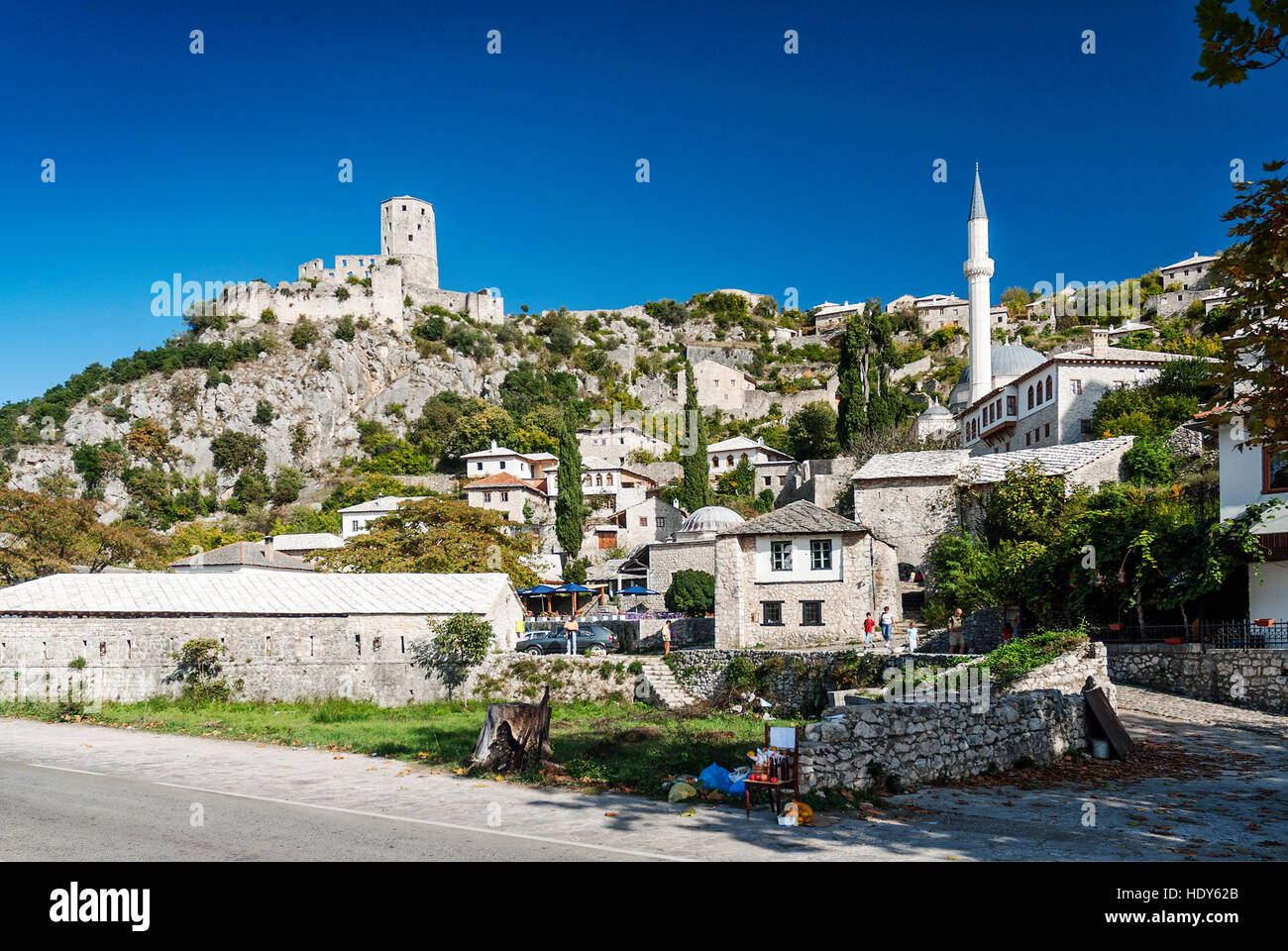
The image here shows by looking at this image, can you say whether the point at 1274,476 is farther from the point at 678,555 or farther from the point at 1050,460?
the point at 678,555

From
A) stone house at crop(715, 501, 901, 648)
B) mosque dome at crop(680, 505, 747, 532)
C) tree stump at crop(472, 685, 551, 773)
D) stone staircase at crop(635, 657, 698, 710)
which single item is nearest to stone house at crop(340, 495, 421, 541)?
mosque dome at crop(680, 505, 747, 532)

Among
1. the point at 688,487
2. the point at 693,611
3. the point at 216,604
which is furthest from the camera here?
the point at 688,487

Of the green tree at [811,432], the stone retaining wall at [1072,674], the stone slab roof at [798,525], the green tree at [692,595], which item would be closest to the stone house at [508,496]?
the green tree at [811,432]

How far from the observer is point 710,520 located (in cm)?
5325

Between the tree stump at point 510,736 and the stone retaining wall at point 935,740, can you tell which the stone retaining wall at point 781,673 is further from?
the tree stump at point 510,736

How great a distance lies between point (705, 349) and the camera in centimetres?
12056

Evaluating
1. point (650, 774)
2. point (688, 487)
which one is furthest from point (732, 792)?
point (688, 487)

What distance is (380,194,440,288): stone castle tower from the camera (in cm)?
13000

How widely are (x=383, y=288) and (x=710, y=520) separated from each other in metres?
77.2

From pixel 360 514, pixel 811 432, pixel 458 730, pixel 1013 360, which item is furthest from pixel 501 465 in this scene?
pixel 458 730

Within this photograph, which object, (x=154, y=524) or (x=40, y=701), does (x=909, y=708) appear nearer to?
(x=40, y=701)

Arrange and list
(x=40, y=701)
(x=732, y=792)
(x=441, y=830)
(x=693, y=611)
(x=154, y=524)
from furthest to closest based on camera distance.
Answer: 1. (x=154, y=524)
2. (x=693, y=611)
3. (x=40, y=701)
4. (x=732, y=792)
5. (x=441, y=830)

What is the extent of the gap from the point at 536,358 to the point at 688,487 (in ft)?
187

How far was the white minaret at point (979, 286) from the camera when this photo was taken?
2442 inches
